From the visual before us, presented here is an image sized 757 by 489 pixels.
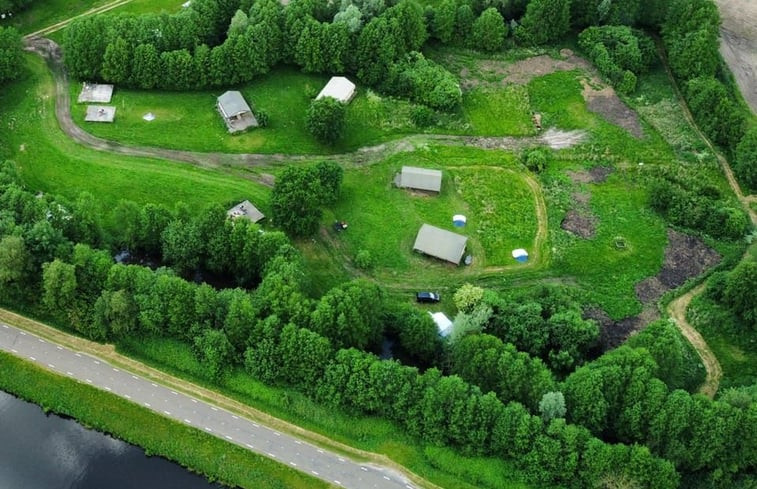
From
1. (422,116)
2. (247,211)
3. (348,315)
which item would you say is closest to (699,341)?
(348,315)

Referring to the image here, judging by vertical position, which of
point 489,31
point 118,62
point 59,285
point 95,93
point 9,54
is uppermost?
point 489,31

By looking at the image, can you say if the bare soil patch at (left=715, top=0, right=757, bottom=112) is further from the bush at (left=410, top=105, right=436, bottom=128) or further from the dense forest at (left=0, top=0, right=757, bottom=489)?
the bush at (left=410, top=105, right=436, bottom=128)

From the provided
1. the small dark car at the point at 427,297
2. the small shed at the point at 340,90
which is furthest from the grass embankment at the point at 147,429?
the small shed at the point at 340,90

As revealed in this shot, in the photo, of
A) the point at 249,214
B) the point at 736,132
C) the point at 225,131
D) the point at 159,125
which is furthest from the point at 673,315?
the point at 159,125

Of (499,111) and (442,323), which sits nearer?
(442,323)

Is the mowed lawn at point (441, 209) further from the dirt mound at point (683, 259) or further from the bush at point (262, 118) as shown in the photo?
the dirt mound at point (683, 259)

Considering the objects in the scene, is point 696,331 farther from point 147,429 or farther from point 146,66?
point 146,66

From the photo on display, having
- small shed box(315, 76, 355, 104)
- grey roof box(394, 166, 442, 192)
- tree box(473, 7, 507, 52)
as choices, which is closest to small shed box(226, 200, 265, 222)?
grey roof box(394, 166, 442, 192)
